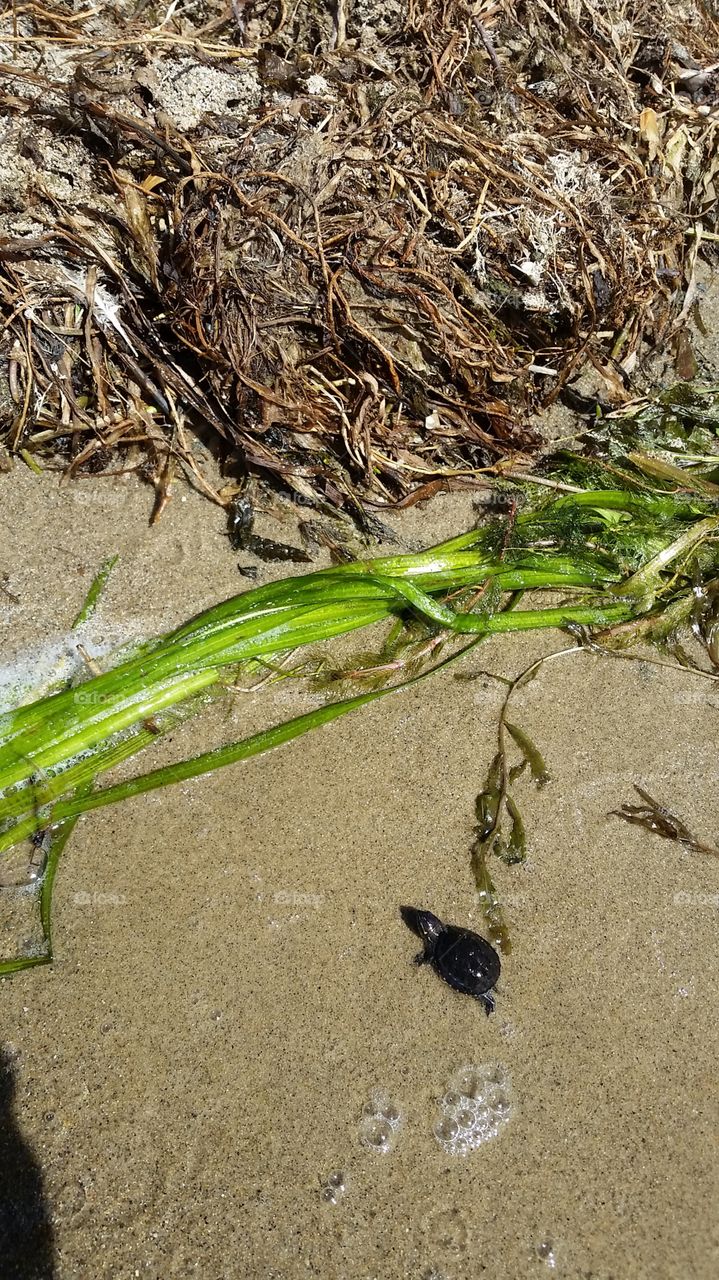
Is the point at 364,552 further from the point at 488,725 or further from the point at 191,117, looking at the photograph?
the point at 191,117

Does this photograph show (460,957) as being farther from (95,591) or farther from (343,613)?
(95,591)

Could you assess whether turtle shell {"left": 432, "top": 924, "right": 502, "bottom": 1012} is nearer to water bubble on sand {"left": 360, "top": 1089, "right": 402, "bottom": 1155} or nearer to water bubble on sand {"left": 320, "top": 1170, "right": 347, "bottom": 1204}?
water bubble on sand {"left": 360, "top": 1089, "right": 402, "bottom": 1155}

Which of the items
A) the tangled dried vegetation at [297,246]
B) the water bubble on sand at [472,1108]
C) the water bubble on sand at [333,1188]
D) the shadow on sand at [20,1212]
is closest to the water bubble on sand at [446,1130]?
the water bubble on sand at [472,1108]

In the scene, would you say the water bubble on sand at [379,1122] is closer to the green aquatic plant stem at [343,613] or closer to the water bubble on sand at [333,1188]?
the water bubble on sand at [333,1188]

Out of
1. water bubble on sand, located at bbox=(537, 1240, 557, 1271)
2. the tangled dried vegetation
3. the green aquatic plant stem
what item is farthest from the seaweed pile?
water bubble on sand, located at bbox=(537, 1240, 557, 1271)

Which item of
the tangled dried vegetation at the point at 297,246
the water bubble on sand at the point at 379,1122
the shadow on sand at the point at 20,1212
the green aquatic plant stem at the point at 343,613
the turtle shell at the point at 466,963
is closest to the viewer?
the shadow on sand at the point at 20,1212

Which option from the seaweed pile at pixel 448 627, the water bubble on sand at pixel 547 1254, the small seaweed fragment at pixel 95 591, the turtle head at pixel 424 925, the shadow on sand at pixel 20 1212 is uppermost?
the small seaweed fragment at pixel 95 591

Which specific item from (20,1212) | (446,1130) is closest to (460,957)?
(446,1130)
